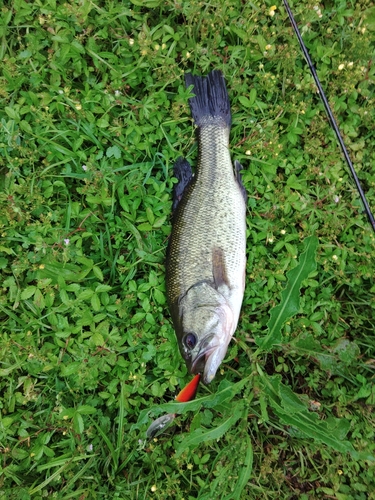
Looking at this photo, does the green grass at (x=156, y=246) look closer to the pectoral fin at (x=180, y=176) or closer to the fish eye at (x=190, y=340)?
the pectoral fin at (x=180, y=176)

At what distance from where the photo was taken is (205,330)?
2.52 m

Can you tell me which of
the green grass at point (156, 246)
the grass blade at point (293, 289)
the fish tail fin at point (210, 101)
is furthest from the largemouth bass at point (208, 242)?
the grass blade at point (293, 289)

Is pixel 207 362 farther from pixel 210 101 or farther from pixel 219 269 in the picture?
pixel 210 101

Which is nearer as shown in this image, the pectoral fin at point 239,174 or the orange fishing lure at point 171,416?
the orange fishing lure at point 171,416

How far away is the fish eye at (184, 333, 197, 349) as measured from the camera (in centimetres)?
252

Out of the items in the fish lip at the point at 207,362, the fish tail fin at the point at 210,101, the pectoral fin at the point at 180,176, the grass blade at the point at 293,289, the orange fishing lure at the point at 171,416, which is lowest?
the orange fishing lure at the point at 171,416

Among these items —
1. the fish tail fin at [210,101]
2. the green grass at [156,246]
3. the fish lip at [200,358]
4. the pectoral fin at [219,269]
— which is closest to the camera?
the fish lip at [200,358]

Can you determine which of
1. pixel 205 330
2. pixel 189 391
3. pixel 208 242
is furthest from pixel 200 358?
pixel 208 242

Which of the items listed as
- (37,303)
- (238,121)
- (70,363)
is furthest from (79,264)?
(238,121)

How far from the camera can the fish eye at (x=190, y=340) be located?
2520 mm

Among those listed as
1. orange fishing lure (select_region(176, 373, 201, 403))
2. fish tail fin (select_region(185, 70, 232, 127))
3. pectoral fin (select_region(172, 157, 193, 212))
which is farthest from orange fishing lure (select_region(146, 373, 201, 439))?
fish tail fin (select_region(185, 70, 232, 127))

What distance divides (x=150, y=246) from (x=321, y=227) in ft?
4.52

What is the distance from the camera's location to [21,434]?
279 centimetres

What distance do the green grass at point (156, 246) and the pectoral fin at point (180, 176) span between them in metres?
0.07
